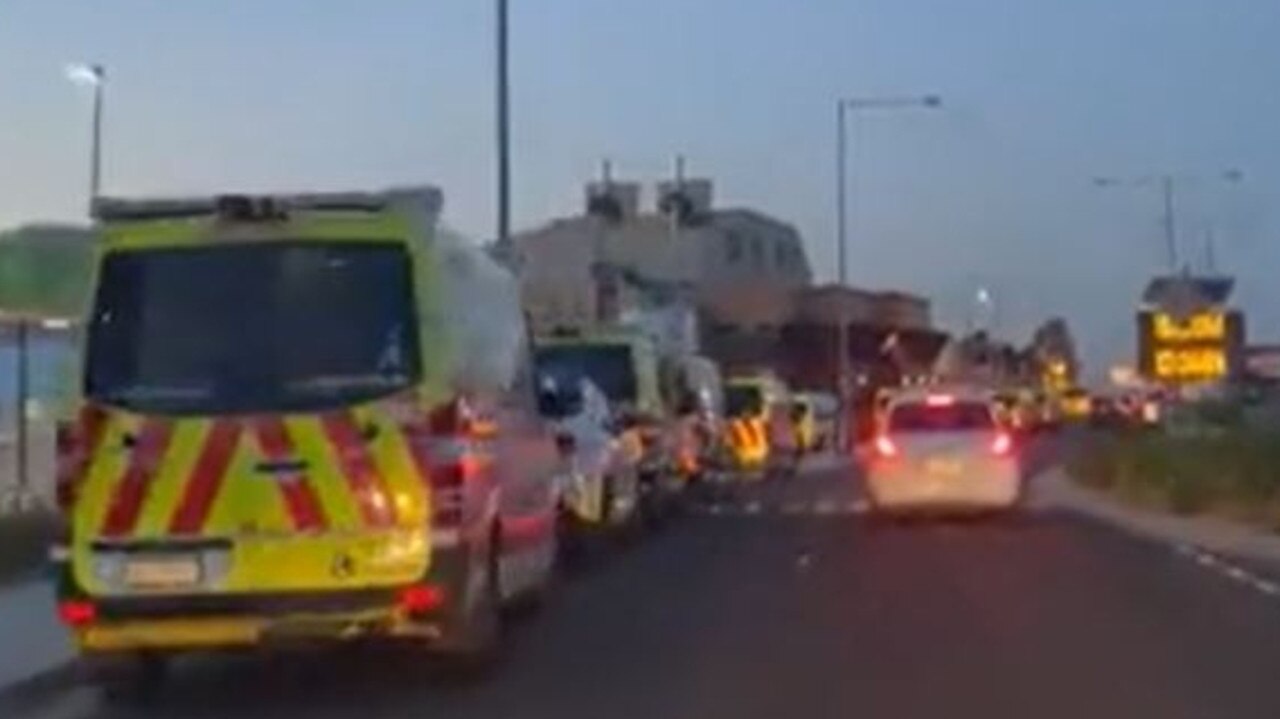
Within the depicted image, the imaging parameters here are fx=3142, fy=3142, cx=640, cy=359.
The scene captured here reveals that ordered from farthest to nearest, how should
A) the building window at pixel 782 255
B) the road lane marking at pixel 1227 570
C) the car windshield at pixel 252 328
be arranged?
1. the building window at pixel 782 255
2. the road lane marking at pixel 1227 570
3. the car windshield at pixel 252 328

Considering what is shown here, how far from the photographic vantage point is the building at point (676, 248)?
372ft

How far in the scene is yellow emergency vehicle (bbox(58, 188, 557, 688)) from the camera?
1759 centimetres

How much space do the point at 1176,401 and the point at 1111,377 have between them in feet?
235

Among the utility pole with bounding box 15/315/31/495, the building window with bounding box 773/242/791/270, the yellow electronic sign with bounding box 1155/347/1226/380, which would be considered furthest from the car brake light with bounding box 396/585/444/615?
the building window with bounding box 773/242/791/270

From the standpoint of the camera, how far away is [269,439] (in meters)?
17.7

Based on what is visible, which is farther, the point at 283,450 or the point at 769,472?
the point at 769,472

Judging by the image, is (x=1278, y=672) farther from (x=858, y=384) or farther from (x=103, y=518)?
(x=858, y=384)

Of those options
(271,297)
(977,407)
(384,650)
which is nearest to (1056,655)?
(384,650)

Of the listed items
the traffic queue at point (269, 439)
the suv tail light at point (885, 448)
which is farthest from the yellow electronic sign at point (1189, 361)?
the traffic queue at point (269, 439)

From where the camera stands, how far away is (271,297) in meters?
18.0

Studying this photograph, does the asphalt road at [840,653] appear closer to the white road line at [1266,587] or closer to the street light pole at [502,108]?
the white road line at [1266,587]

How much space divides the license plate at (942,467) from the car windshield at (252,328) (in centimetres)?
2139

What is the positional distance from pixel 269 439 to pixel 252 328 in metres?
0.70

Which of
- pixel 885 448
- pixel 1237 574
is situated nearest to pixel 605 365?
pixel 885 448
